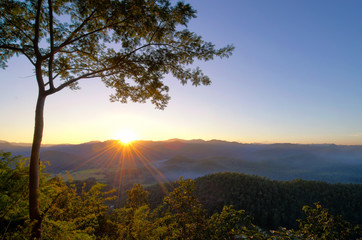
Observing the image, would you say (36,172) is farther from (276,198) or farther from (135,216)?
A: (276,198)

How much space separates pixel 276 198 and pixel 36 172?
53.7m

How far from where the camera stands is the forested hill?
4050 centimetres

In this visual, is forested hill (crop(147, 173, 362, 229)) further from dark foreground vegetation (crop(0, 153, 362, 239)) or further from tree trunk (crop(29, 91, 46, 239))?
tree trunk (crop(29, 91, 46, 239))

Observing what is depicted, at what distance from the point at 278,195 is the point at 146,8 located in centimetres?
5458

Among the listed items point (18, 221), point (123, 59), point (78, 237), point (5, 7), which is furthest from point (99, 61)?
point (78, 237)

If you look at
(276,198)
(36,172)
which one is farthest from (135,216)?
(276,198)

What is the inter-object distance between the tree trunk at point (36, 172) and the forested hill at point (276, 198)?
43.5 metres

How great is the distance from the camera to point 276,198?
45938 mm

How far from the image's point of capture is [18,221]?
4.64m

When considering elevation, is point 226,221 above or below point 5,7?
below

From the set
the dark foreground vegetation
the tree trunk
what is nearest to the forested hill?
the dark foreground vegetation

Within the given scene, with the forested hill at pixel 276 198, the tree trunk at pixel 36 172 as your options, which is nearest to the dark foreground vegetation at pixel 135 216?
the tree trunk at pixel 36 172

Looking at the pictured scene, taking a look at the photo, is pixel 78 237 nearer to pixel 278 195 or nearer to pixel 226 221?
pixel 226 221

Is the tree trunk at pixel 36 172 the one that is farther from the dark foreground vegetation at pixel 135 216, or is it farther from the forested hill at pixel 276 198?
the forested hill at pixel 276 198
